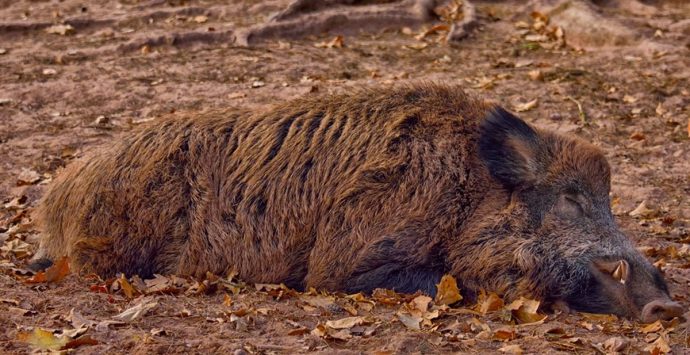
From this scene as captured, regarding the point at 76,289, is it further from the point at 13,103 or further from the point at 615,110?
the point at 615,110

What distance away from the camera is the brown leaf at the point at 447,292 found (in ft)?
18.6

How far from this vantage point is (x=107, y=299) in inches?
212

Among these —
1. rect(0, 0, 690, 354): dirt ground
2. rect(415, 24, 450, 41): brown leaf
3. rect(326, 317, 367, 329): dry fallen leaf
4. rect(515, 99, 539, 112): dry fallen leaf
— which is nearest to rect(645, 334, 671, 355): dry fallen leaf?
rect(0, 0, 690, 354): dirt ground

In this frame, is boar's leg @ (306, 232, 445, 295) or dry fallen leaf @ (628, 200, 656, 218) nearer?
boar's leg @ (306, 232, 445, 295)

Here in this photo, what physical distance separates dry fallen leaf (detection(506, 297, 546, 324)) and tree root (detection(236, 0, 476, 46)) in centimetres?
700

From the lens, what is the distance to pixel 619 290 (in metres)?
5.61

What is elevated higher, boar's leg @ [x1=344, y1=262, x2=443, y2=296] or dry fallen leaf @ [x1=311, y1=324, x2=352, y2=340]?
dry fallen leaf @ [x1=311, y1=324, x2=352, y2=340]

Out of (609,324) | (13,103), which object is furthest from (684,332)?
(13,103)

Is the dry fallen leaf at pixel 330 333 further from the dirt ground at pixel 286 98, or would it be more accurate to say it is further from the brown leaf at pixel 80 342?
the brown leaf at pixel 80 342

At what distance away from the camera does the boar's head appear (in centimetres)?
564

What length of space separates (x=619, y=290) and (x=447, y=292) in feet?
2.97

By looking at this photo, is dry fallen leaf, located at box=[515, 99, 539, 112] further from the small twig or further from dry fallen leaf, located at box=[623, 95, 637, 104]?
dry fallen leaf, located at box=[623, 95, 637, 104]

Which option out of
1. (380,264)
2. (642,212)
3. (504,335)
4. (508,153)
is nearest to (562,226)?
(508,153)

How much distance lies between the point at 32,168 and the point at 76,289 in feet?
10.2
